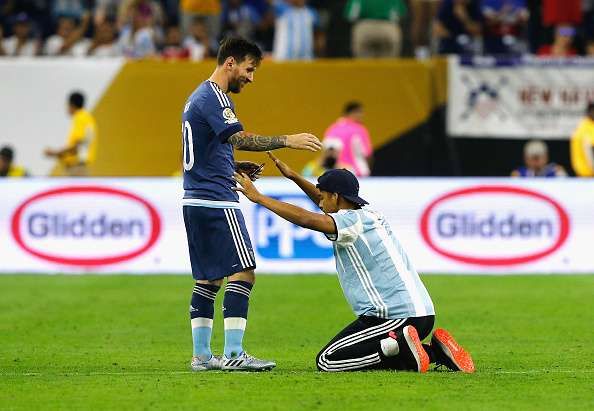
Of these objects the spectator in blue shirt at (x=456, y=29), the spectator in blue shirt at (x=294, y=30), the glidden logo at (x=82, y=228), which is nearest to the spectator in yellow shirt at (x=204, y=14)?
the spectator in blue shirt at (x=294, y=30)

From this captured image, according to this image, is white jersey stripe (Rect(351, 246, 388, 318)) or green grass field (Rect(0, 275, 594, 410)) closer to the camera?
green grass field (Rect(0, 275, 594, 410))

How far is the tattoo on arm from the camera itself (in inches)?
350

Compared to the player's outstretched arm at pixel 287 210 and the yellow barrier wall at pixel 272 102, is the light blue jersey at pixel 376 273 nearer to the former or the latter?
the player's outstretched arm at pixel 287 210

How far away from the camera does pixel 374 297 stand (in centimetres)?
920

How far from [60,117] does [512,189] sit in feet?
25.4

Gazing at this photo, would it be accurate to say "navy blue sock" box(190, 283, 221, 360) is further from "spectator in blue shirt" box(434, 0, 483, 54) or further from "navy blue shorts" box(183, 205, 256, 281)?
"spectator in blue shirt" box(434, 0, 483, 54)

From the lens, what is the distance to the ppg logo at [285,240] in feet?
57.4

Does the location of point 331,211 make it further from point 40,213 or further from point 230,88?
point 40,213

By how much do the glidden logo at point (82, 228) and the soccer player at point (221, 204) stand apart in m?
8.37

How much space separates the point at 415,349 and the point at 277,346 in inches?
91.9

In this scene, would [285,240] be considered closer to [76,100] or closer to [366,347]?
[76,100]

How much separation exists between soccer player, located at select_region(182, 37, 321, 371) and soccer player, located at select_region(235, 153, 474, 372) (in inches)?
17.6

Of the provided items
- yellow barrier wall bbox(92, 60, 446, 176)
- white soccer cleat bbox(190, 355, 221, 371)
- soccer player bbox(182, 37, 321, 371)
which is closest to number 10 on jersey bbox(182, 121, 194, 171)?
soccer player bbox(182, 37, 321, 371)

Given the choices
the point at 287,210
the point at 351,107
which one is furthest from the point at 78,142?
the point at 287,210
